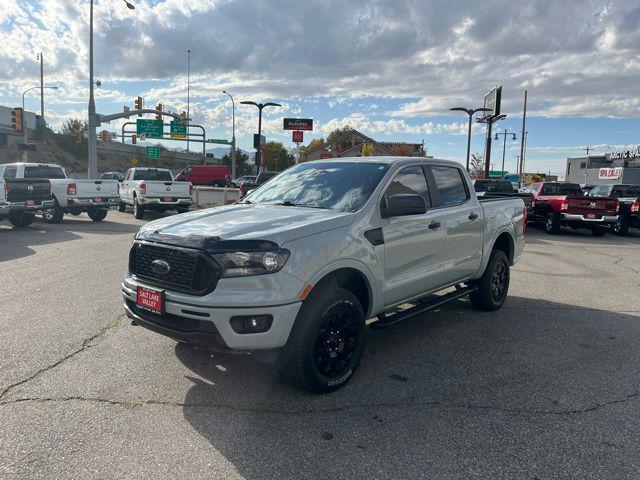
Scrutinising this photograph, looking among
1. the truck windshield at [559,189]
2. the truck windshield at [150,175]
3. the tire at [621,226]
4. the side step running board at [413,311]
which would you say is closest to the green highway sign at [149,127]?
the truck windshield at [150,175]

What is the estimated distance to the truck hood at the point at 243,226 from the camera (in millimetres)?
3607

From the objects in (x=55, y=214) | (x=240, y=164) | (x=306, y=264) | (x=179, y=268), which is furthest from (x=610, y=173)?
(x=240, y=164)

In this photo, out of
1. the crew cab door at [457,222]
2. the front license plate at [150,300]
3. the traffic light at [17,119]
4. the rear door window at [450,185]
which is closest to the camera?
the front license plate at [150,300]

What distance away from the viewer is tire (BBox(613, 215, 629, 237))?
16.8 metres

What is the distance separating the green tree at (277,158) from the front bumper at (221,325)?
7880cm

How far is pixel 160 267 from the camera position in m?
3.78

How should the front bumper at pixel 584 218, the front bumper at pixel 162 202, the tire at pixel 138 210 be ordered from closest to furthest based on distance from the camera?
the front bumper at pixel 584 218 < the front bumper at pixel 162 202 < the tire at pixel 138 210

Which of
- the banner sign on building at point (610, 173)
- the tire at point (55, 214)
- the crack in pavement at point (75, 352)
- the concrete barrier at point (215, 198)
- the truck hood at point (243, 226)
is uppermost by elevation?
the banner sign on building at point (610, 173)

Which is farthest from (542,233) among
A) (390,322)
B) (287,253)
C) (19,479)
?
(19,479)

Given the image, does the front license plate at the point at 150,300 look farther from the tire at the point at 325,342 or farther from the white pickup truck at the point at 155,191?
the white pickup truck at the point at 155,191

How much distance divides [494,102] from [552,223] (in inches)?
754

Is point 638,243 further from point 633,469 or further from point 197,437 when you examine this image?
point 197,437

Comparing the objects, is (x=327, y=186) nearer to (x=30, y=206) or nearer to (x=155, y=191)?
(x=30, y=206)

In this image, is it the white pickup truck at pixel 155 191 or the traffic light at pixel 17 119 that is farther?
the traffic light at pixel 17 119
